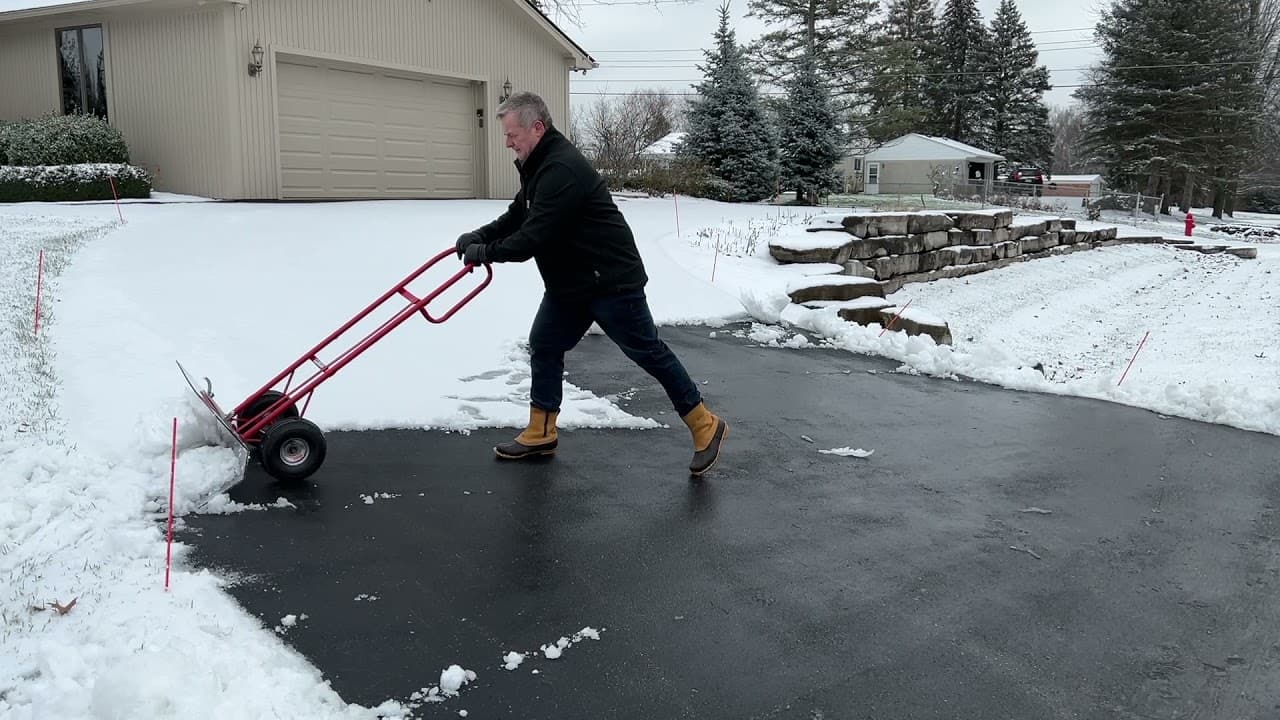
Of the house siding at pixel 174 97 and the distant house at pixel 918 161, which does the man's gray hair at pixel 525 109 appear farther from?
the distant house at pixel 918 161

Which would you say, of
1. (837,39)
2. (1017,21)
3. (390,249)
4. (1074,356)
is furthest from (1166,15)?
(390,249)

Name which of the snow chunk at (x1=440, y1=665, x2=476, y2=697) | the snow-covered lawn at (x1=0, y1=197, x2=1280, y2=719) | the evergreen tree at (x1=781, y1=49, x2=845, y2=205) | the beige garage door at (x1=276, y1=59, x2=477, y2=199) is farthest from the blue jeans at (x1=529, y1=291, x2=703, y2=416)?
the evergreen tree at (x1=781, y1=49, x2=845, y2=205)

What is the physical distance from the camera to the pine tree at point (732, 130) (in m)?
27.6

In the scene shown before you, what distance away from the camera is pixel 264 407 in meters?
5.18

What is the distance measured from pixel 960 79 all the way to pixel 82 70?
2074 inches

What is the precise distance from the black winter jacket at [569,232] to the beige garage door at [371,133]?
46.3ft

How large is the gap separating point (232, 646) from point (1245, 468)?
17.9 feet

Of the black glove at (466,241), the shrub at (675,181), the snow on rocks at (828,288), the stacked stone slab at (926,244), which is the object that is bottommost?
the snow on rocks at (828,288)

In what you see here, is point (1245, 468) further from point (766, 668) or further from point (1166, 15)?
point (1166, 15)

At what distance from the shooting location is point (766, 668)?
329 centimetres

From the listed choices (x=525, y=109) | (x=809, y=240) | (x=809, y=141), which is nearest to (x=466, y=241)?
(x=525, y=109)

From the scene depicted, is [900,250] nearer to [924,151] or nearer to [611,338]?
[611,338]

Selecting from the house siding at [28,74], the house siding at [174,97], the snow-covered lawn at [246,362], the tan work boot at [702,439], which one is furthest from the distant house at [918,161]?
the tan work boot at [702,439]

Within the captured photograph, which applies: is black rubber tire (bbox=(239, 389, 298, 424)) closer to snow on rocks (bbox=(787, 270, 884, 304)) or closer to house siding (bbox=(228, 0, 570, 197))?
snow on rocks (bbox=(787, 270, 884, 304))
